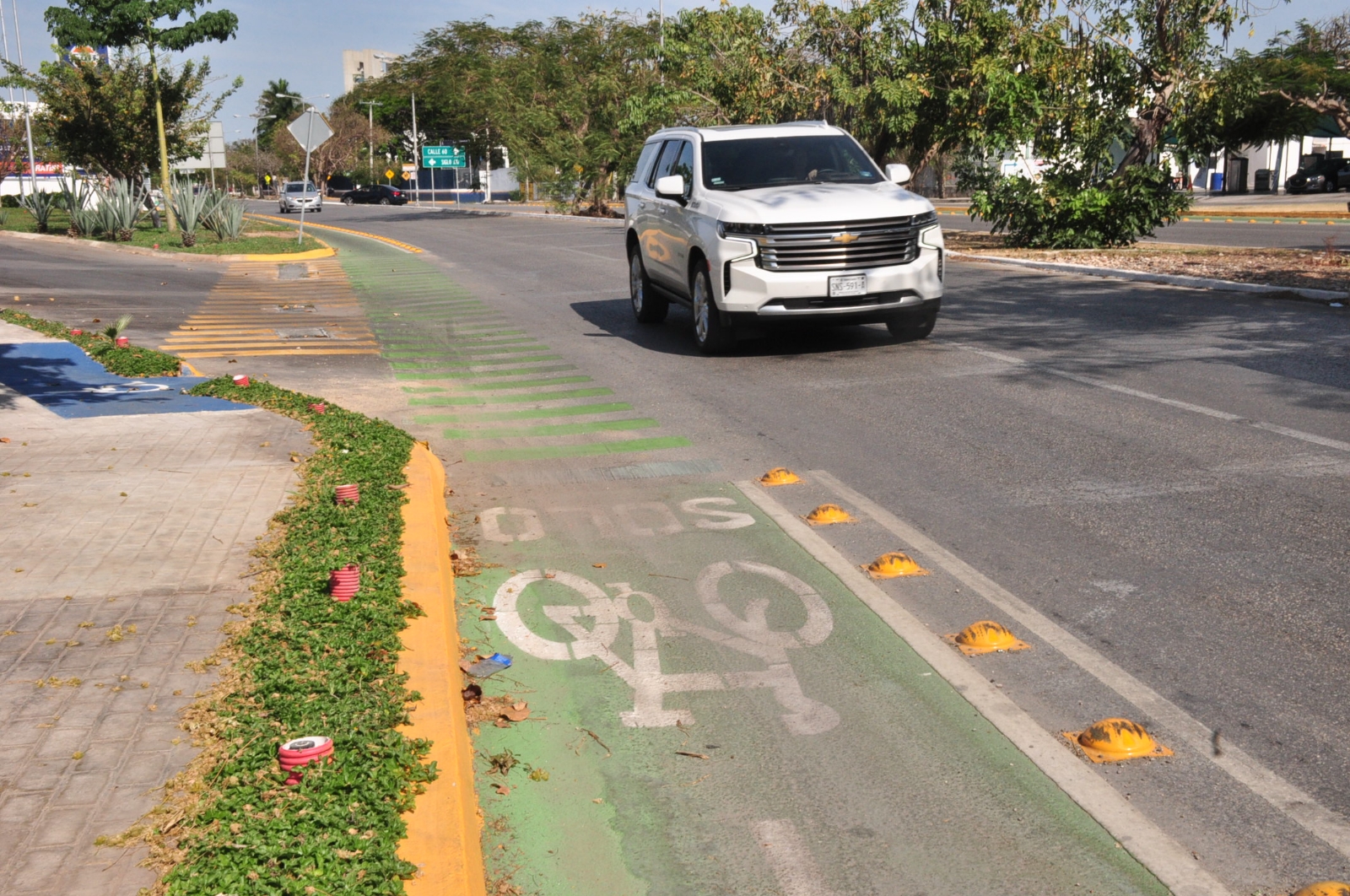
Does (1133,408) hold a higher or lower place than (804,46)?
lower

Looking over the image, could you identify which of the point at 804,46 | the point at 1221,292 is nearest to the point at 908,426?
the point at 1221,292

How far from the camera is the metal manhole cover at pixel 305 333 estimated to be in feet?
48.7

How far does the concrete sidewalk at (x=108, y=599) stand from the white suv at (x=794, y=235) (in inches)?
177

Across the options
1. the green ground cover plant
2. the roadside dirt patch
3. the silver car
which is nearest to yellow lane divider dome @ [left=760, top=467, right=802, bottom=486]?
the roadside dirt patch

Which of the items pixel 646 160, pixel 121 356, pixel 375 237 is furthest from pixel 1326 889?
pixel 375 237

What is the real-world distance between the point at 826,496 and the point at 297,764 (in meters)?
4.02

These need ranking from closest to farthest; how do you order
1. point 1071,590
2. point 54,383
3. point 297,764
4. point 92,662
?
point 297,764
point 92,662
point 1071,590
point 54,383

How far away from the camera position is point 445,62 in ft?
252

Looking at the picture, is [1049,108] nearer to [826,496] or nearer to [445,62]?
[826,496]

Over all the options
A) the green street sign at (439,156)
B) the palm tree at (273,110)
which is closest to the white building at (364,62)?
the palm tree at (273,110)

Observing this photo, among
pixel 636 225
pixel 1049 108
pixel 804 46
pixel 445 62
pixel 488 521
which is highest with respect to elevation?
pixel 445 62

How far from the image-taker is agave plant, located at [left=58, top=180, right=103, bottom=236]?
105ft

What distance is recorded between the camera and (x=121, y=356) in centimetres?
1136

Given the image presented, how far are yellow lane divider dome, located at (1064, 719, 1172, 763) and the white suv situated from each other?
7720 millimetres
